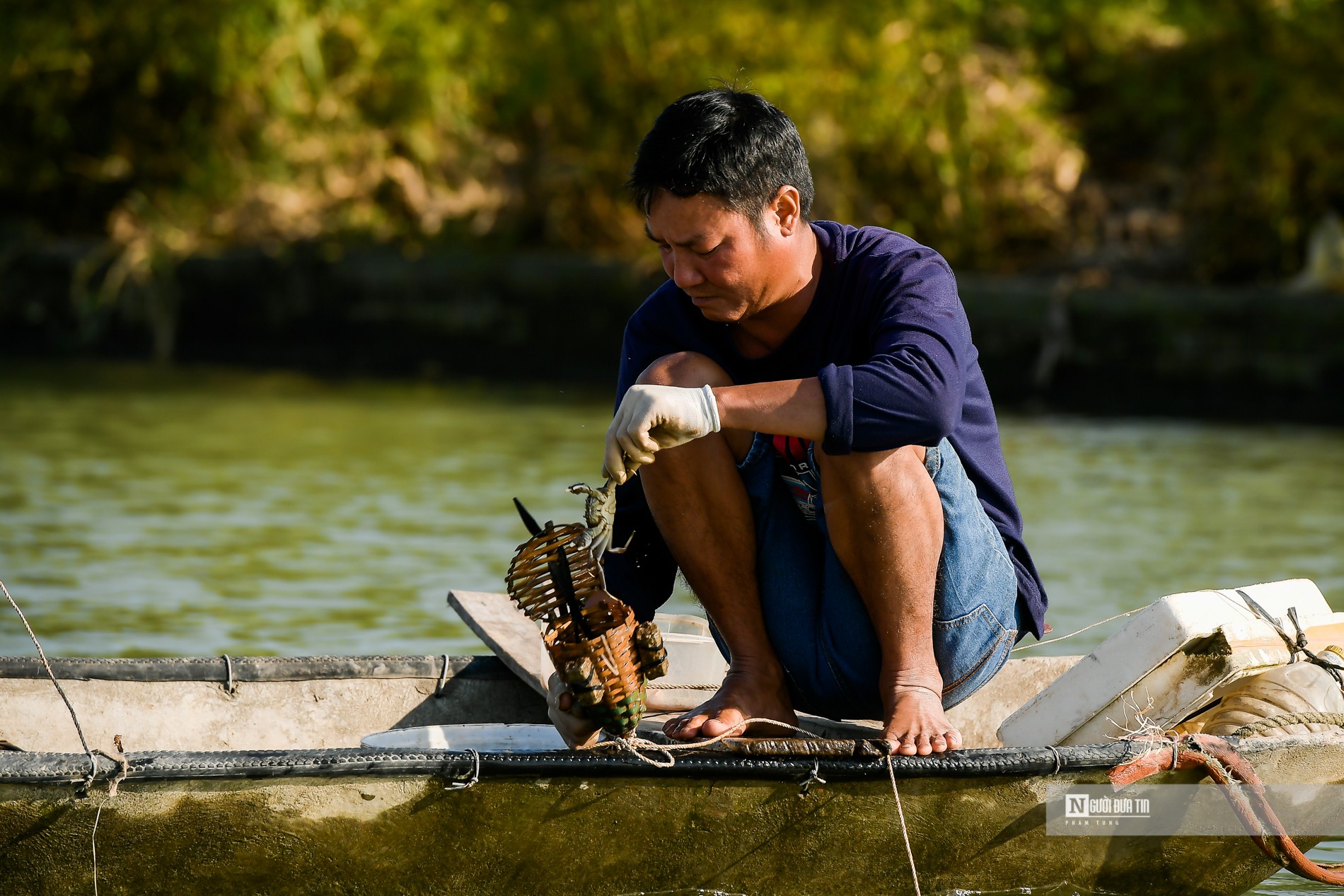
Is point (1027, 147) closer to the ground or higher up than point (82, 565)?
higher up

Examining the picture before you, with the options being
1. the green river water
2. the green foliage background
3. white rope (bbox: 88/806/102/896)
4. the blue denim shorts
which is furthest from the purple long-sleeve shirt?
the green foliage background

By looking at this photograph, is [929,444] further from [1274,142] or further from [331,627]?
[1274,142]

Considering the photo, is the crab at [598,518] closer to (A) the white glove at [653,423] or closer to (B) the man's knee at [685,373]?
(A) the white glove at [653,423]

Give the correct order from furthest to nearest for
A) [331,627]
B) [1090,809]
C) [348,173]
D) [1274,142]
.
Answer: [348,173]
[1274,142]
[331,627]
[1090,809]

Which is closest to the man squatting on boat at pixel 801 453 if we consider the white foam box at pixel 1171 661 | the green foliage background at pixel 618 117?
the white foam box at pixel 1171 661

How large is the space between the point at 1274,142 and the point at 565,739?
32.6ft

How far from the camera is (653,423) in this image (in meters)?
2.41

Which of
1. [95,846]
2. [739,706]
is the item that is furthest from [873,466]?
[95,846]

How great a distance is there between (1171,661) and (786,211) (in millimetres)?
1019

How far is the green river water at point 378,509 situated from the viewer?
5.12 metres

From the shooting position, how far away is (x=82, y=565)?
5781 mm

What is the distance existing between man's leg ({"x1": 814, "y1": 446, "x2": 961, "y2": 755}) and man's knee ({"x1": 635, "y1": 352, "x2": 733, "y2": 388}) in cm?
21

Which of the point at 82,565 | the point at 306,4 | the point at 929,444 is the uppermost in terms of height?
the point at 306,4

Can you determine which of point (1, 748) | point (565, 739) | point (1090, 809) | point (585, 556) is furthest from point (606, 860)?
point (1, 748)
